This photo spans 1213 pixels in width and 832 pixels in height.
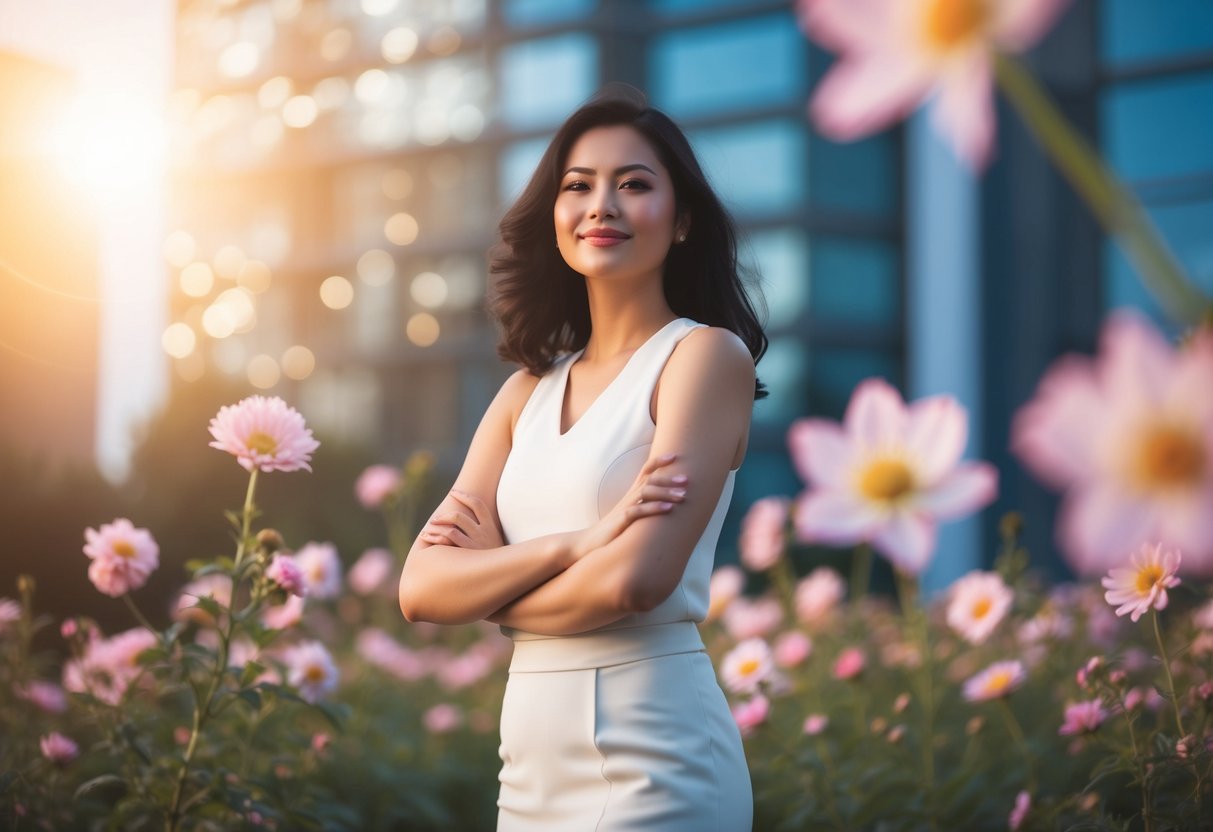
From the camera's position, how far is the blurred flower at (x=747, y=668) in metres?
1.73

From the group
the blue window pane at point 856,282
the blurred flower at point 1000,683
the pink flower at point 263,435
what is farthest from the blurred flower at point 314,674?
the blue window pane at point 856,282

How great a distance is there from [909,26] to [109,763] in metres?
2.20

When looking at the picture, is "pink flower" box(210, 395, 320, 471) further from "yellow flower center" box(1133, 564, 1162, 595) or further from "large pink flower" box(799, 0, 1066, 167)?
"large pink flower" box(799, 0, 1066, 167)

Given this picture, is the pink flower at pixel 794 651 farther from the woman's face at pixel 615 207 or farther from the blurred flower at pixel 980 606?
the woman's face at pixel 615 207

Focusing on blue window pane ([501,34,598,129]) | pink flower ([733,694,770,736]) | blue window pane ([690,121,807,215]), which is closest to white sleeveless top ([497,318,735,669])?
pink flower ([733,694,770,736])

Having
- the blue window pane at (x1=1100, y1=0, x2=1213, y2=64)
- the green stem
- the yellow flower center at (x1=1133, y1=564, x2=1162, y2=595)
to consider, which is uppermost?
the blue window pane at (x1=1100, y1=0, x2=1213, y2=64)

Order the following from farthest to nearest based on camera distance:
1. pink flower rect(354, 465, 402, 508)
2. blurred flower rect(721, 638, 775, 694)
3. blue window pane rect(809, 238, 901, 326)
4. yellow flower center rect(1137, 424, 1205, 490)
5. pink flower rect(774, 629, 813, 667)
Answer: blue window pane rect(809, 238, 901, 326) → pink flower rect(354, 465, 402, 508) → pink flower rect(774, 629, 813, 667) → blurred flower rect(721, 638, 775, 694) → yellow flower center rect(1137, 424, 1205, 490)

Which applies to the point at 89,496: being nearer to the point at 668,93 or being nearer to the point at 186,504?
the point at 186,504

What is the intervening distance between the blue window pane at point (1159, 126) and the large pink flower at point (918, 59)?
869cm

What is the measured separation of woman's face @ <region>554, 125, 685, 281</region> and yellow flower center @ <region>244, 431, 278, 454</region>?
16.0 inches

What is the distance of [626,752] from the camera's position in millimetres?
1186

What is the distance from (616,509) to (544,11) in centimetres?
2161

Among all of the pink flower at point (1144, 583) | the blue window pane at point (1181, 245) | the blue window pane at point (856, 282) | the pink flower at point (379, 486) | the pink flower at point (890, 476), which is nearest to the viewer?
the pink flower at point (890, 476)

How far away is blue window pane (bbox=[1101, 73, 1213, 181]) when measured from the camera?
806cm
